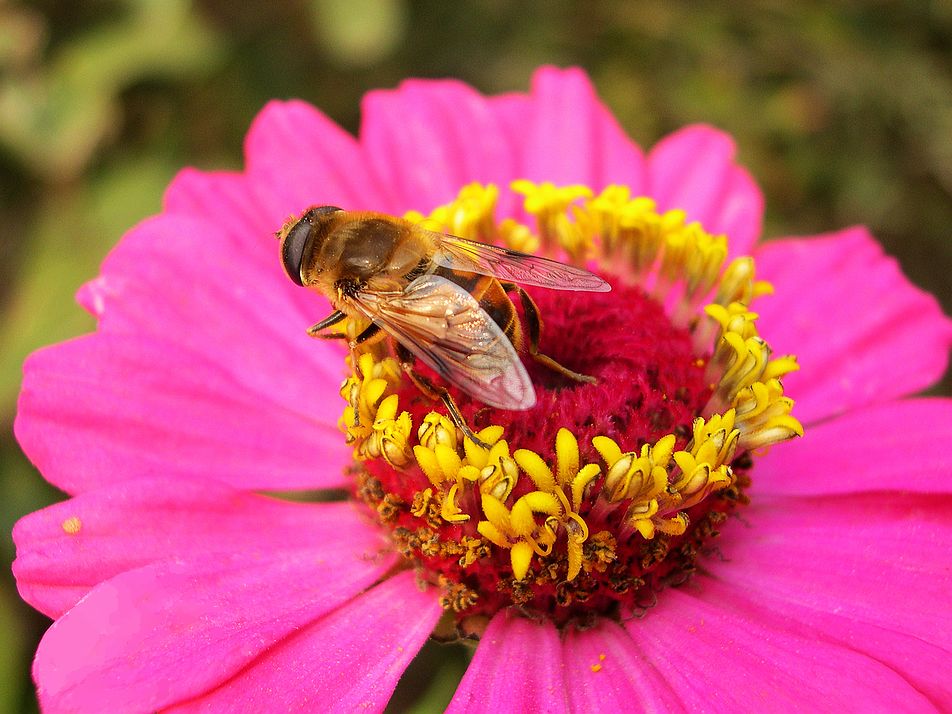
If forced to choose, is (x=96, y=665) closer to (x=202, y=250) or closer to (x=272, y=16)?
(x=202, y=250)

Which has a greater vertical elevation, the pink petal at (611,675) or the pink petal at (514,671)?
the pink petal at (514,671)

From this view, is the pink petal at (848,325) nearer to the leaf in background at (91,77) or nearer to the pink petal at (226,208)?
the pink petal at (226,208)

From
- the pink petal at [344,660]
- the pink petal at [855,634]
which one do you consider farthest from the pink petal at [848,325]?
the pink petal at [344,660]

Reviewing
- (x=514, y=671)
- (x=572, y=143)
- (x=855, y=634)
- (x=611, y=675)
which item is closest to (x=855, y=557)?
Answer: (x=855, y=634)

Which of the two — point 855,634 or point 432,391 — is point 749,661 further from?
point 432,391

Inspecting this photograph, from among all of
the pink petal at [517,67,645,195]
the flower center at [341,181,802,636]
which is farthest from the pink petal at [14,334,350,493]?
the pink petal at [517,67,645,195]

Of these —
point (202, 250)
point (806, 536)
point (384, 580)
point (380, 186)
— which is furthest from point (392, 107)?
point (806, 536)
